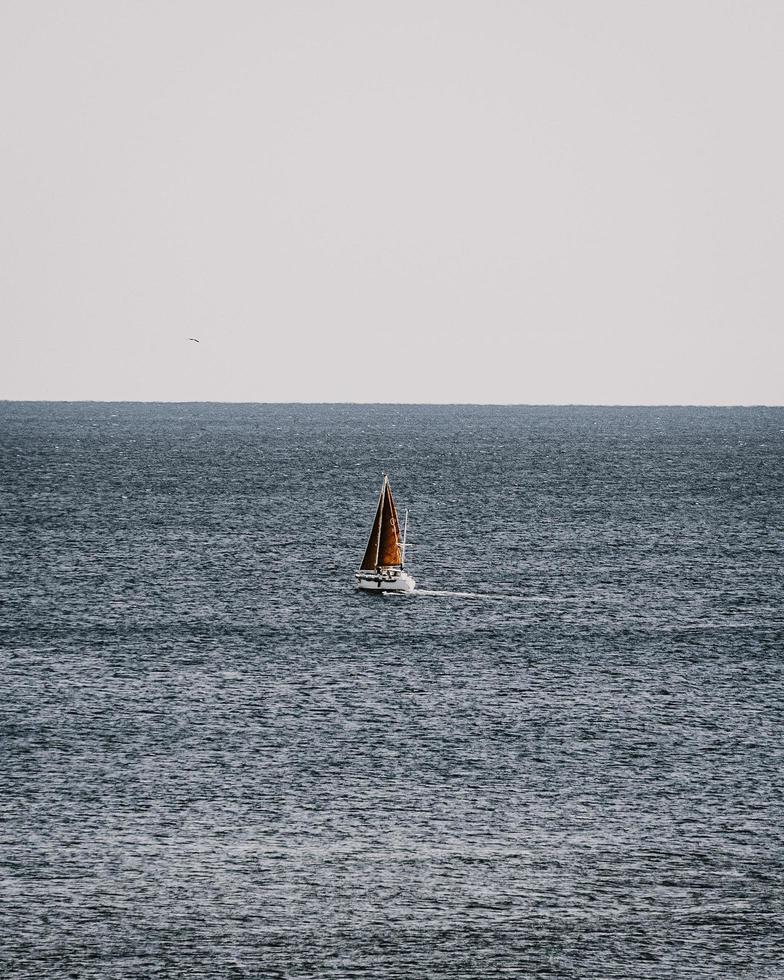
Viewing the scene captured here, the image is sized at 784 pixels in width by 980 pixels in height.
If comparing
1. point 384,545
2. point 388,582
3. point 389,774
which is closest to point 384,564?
point 384,545

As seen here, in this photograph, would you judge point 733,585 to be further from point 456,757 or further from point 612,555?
point 456,757

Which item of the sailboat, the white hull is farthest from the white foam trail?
the sailboat

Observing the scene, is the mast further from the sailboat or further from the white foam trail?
the white foam trail

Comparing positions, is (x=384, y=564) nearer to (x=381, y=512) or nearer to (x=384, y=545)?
(x=384, y=545)

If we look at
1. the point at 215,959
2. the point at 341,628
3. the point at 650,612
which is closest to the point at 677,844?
the point at 215,959

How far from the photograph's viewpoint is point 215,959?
38.6 meters

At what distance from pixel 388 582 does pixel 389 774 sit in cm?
4119

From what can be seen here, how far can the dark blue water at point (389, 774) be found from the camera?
4012 centimetres

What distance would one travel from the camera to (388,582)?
310 feet

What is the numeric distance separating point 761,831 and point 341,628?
38.3m

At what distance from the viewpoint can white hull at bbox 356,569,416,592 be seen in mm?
94375

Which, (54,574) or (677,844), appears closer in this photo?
(677,844)

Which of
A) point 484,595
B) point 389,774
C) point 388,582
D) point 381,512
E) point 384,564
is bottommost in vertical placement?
point 389,774

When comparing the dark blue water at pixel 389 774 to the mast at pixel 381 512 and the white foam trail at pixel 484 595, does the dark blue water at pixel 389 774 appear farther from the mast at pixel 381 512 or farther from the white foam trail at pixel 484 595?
the mast at pixel 381 512
